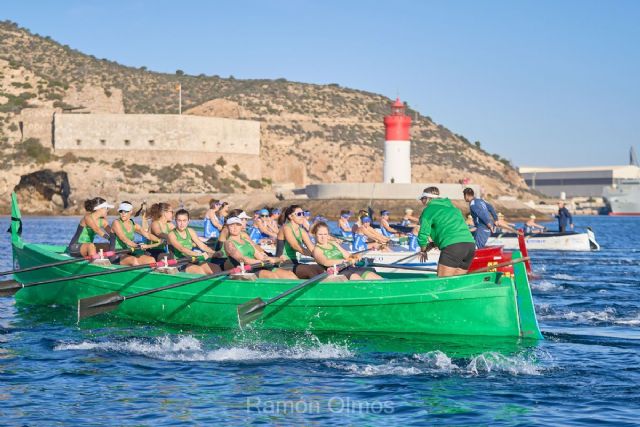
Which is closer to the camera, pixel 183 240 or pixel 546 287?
pixel 183 240

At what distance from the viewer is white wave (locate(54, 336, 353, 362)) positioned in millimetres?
13133

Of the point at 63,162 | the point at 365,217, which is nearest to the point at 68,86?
the point at 63,162

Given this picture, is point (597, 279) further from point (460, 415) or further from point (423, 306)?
point (460, 415)

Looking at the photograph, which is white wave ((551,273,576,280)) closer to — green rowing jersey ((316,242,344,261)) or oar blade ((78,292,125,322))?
green rowing jersey ((316,242,344,261))

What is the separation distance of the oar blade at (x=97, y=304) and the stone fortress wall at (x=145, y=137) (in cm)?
7524

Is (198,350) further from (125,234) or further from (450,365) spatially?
(125,234)

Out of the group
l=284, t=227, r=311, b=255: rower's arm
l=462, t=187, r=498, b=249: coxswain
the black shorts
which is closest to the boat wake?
the black shorts

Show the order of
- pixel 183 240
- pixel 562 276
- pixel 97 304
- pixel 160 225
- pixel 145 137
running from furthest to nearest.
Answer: pixel 145 137 → pixel 562 276 → pixel 160 225 → pixel 183 240 → pixel 97 304

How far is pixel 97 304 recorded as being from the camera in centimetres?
1483

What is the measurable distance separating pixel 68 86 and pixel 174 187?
19382 mm

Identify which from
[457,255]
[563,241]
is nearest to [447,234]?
[457,255]

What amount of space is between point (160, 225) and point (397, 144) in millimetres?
40950

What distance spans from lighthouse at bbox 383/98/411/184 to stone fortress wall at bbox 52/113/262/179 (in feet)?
111

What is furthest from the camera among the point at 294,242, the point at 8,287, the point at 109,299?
the point at 8,287
